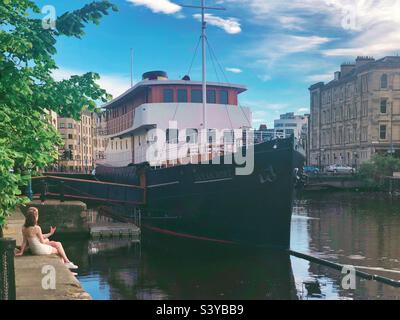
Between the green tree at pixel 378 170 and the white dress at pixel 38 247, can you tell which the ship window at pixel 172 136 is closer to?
the white dress at pixel 38 247

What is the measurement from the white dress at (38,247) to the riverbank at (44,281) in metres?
0.17

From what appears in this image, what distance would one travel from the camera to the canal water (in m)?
13.0

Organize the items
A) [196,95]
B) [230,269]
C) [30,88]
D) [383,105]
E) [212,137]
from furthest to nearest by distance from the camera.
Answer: [383,105] < [196,95] < [212,137] < [230,269] < [30,88]

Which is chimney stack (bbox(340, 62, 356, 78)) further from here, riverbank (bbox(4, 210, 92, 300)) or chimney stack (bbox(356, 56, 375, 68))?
riverbank (bbox(4, 210, 92, 300))

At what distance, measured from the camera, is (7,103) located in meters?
7.27

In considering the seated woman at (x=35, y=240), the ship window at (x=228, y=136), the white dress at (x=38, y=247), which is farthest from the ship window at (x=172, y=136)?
the white dress at (x=38, y=247)

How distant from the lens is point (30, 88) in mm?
7566

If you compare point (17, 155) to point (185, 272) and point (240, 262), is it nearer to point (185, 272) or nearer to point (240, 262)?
point (185, 272)

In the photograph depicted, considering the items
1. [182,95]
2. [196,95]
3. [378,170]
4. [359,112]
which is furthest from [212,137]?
[359,112]

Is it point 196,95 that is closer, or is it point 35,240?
point 35,240

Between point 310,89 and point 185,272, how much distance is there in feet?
276

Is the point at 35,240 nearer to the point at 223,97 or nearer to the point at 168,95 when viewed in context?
the point at 168,95

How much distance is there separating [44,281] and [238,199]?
11455mm

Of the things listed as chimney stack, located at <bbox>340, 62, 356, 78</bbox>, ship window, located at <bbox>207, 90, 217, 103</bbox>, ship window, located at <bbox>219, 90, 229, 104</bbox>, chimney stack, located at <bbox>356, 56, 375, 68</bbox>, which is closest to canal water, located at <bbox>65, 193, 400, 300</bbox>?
ship window, located at <bbox>207, 90, 217, 103</bbox>
